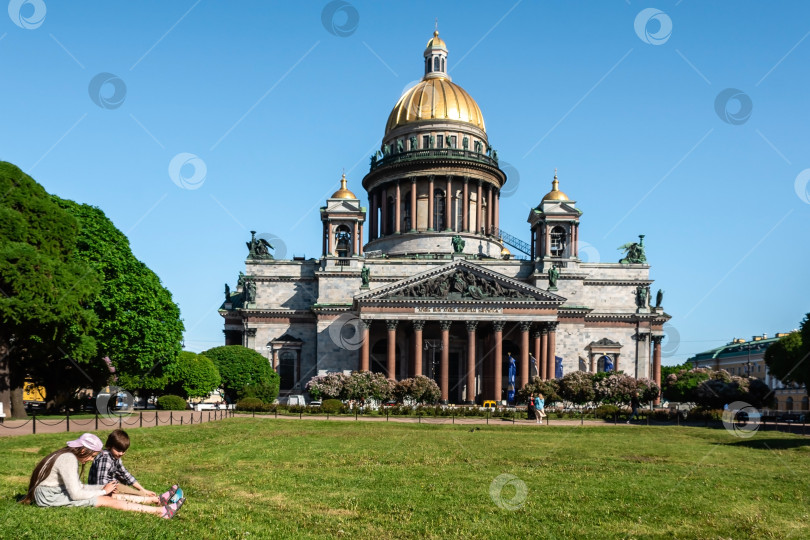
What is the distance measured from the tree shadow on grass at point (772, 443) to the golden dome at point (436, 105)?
63.1 metres

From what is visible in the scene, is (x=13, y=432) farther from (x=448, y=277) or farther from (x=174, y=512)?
(x=448, y=277)

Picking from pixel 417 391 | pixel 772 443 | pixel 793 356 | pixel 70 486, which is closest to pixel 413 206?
pixel 417 391

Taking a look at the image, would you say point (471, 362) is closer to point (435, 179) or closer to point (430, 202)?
point (430, 202)

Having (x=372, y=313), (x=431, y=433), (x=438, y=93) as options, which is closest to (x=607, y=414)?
(x=431, y=433)

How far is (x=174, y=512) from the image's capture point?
12.1 m

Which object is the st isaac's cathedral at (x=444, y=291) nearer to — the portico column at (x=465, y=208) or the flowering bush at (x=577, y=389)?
the portico column at (x=465, y=208)

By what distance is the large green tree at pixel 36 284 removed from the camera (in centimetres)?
3297

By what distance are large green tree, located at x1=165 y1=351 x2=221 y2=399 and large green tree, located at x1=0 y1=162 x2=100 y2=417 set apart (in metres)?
18.6

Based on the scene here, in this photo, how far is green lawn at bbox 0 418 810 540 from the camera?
478 inches

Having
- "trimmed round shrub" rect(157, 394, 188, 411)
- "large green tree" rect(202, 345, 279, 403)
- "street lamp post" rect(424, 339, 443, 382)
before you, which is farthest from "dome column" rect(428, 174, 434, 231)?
"trimmed round shrub" rect(157, 394, 188, 411)

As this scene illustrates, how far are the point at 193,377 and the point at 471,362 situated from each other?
25563 mm

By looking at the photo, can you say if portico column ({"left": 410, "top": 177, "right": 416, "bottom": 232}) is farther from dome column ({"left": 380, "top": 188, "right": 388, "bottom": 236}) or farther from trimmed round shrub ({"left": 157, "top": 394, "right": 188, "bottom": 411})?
trimmed round shrub ({"left": 157, "top": 394, "right": 188, "bottom": 411})

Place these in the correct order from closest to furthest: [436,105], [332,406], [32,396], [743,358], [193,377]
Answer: [332,406], [193,377], [32,396], [436,105], [743,358]

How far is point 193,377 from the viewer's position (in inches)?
2309
